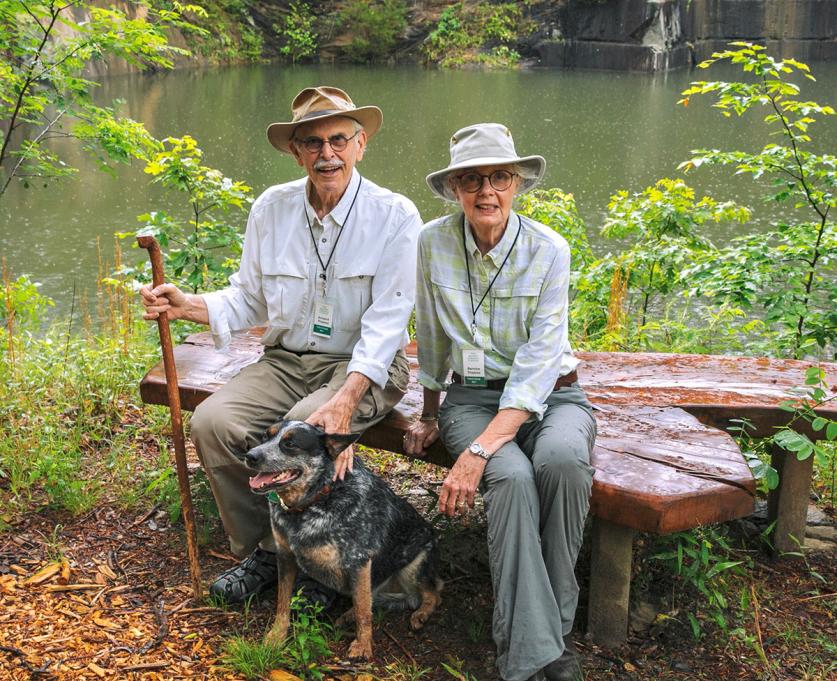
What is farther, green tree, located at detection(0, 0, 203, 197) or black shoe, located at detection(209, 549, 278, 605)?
green tree, located at detection(0, 0, 203, 197)

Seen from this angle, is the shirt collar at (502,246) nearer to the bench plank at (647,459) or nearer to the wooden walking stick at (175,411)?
the bench plank at (647,459)

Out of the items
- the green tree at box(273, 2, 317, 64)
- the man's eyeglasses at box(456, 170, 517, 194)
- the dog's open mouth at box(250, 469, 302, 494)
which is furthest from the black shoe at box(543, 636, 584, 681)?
the green tree at box(273, 2, 317, 64)

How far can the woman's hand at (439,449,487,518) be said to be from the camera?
2.58 meters

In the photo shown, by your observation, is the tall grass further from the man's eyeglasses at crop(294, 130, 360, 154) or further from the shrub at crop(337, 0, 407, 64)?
the shrub at crop(337, 0, 407, 64)

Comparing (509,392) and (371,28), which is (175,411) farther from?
(371,28)

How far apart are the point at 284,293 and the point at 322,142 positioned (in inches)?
21.9

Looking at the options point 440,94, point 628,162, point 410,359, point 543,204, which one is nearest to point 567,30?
point 440,94

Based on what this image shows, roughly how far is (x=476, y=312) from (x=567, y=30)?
3012 cm

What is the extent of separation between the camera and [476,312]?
2.85 meters

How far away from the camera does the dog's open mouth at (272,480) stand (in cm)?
258

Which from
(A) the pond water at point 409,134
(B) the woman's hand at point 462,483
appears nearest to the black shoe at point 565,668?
(B) the woman's hand at point 462,483

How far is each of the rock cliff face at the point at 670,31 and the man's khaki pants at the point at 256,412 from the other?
27.8 meters

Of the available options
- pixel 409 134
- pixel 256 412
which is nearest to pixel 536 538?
pixel 256 412

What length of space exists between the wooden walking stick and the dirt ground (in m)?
0.15
